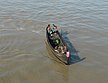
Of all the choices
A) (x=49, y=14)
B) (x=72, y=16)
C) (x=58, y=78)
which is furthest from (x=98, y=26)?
(x=58, y=78)

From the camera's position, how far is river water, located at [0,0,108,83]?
1791 cm

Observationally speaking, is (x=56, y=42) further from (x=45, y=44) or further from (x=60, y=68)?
(x=60, y=68)

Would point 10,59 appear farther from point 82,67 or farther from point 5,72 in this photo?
point 82,67

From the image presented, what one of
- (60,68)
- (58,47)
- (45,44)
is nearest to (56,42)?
(58,47)

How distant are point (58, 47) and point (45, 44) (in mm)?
1978

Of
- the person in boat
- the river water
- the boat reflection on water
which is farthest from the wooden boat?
the river water

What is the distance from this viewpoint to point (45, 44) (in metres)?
22.2

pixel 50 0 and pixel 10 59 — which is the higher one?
pixel 50 0

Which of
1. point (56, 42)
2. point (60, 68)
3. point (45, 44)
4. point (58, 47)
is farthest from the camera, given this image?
point (45, 44)

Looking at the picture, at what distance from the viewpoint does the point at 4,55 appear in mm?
19797

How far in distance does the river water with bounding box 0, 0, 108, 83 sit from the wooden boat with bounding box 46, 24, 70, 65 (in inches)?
27.4

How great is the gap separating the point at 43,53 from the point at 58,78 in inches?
154

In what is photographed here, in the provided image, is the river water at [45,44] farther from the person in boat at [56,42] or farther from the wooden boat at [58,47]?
the person in boat at [56,42]

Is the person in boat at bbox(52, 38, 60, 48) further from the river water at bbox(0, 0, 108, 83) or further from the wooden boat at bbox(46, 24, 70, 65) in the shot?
the river water at bbox(0, 0, 108, 83)
